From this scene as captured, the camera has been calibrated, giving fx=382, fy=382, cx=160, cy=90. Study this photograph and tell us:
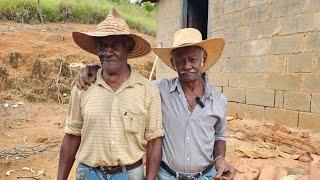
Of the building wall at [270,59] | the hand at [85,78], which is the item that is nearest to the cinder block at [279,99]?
the building wall at [270,59]

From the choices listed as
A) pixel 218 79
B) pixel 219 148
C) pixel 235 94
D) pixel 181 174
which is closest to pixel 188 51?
pixel 219 148

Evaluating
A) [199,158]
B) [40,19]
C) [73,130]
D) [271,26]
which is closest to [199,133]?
[199,158]

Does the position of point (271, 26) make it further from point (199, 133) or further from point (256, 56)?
point (199, 133)

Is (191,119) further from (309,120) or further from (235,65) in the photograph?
(235,65)

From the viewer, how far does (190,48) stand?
96.4 inches

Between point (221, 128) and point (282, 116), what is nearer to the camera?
point (221, 128)

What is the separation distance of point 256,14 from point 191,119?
3.79 meters

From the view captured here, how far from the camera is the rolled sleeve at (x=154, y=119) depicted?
219 centimetres

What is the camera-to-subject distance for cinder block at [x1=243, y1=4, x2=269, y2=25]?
218 inches

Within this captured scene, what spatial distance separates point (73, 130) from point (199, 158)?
0.79 m

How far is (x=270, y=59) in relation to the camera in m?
5.38

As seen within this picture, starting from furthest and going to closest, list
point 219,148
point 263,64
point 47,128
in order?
point 47,128 → point 263,64 → point 219,148

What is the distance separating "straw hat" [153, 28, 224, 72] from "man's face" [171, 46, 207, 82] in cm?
4

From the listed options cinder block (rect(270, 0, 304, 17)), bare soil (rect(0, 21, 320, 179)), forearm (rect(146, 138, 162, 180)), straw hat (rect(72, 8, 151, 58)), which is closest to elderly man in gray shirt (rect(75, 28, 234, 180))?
forearm (rect(146, 138, 162, 180))
